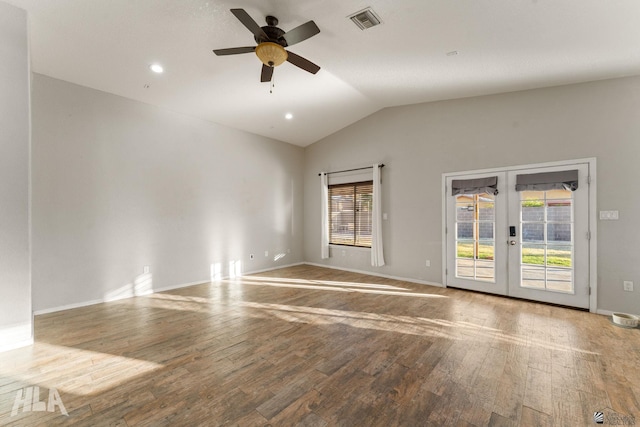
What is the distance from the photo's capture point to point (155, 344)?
283 cm

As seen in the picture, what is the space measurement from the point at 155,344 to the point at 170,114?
13.0ft

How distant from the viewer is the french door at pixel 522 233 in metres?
3.87

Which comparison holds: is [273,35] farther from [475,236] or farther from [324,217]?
[324,217]

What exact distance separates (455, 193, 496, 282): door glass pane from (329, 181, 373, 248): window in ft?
6.41

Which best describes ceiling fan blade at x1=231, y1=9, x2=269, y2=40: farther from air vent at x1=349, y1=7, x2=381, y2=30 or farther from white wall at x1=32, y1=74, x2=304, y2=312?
white wall at x1=32, y1=74, x2=304, y2=312

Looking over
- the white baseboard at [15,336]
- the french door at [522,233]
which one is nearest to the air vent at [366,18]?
the french door at [522,233]

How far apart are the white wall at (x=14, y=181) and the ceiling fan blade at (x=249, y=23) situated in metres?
2.39

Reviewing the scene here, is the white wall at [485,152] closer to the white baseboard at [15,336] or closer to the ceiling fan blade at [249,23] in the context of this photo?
the ceiling fan blade at [249,23]

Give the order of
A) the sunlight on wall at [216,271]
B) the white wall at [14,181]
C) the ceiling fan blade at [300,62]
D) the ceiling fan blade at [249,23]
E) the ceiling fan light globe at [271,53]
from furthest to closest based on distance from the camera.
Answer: the sunlight on wall at [216,271], the ceiling fan blade at [300,62], the white wall at [14,181], the ceiling fan light globe at [271,53], the ceiling fan blade at [249,23]

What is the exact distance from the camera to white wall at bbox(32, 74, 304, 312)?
376 centimetres

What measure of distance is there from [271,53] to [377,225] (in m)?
4.08

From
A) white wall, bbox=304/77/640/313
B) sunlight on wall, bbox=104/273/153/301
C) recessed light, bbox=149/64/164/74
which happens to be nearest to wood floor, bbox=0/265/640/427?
sunlight on wall, bbox=104/273/153/301

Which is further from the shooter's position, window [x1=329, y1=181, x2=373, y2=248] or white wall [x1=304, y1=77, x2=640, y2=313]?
window [x1=329, y1=181, x2=373, y2=248]

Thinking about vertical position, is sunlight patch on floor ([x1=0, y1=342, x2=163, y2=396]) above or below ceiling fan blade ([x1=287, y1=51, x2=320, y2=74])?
below
